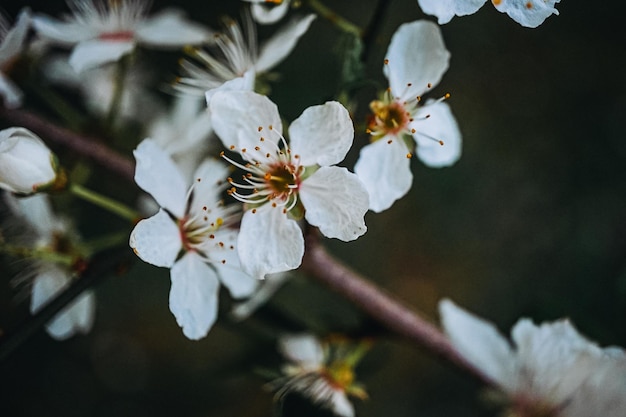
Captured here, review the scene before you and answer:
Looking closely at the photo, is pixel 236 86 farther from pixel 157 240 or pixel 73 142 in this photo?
pixel 73 142

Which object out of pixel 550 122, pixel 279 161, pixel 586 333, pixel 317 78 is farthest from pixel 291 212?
pixel 550 122

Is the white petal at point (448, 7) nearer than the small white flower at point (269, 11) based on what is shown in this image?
Yes

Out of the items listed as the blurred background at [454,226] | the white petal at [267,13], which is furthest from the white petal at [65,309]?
the blurred background at [454,226]

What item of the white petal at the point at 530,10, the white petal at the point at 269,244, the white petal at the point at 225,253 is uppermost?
the white petal at the point at 530,10

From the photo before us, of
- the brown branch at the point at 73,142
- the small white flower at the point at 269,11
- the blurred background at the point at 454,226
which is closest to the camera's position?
the small white flower at the point at 269,11

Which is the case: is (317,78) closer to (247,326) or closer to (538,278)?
(538,278)

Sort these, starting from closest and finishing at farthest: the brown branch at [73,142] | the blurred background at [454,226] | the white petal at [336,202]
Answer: the white petal at [336,202]
the brown branch at [73,142]
the blurred background at [454,226]

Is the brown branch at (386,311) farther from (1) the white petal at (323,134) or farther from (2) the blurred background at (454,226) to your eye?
(2) the blurred background at (454,226)

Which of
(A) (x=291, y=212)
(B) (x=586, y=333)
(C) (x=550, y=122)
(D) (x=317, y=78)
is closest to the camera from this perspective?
(A) (x=291, y=212)
